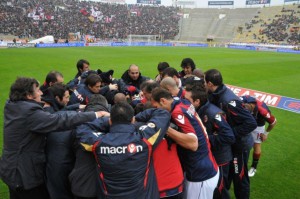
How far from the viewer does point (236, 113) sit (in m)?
4.06

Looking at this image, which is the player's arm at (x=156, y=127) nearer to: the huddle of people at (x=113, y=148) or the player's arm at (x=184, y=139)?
the huddle of people at (x=113, y=148)

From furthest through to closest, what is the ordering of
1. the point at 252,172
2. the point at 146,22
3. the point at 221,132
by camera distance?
the point at 146,22, the point at 252,172, the point at 221,132

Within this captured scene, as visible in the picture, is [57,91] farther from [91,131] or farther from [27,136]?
[91,131]

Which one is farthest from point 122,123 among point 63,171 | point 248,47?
point 248,47

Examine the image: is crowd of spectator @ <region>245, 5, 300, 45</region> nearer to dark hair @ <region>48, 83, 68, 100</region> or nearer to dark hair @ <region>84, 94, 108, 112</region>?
dark hair @ <region>48, 83, 68, 100</region>

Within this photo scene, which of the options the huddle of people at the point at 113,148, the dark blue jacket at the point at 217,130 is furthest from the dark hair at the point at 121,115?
the dark blue jacket at the point at 217,130

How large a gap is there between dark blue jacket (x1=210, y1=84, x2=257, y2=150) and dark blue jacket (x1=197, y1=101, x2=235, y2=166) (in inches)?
12.5

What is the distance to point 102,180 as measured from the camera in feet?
9.06

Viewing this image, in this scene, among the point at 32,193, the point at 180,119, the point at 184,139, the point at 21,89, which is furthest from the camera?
the point at 32,193

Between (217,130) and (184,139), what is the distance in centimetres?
95

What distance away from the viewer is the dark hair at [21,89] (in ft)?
10.4

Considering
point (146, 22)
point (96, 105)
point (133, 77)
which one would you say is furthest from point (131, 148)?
point (146, 22)

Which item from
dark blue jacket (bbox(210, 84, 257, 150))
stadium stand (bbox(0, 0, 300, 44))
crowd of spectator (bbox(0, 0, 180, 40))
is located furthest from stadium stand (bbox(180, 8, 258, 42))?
dark blue jacket (bbox(210, 84, 257, 150))

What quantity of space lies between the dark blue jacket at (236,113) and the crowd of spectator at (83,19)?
4670cm
